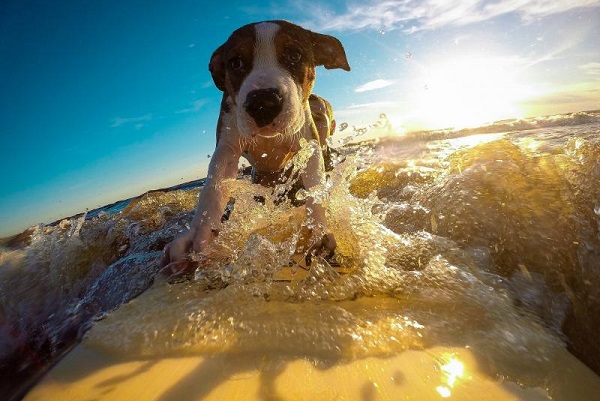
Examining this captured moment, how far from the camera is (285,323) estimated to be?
1.37 metres

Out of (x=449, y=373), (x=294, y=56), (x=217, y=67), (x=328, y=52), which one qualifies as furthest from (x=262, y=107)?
(x=449, y=373)

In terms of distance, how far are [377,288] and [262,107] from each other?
57.6 inches

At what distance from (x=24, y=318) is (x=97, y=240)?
6.65 ft

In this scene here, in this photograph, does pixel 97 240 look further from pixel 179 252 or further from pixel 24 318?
pixel 179 252

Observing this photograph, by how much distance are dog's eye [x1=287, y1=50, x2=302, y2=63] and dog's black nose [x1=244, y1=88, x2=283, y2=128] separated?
0.62m

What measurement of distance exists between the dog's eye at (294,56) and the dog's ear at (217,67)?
63 centimetres

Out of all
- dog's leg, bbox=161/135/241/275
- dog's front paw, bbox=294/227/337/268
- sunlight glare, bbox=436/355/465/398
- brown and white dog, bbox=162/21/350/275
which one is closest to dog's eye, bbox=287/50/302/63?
brown and white dog, bbox=162/21/350/275

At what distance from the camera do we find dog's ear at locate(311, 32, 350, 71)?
10.6 feet

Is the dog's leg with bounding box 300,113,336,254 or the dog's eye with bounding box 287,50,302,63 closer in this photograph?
the dog's leg with bounding box 300,113,336,254

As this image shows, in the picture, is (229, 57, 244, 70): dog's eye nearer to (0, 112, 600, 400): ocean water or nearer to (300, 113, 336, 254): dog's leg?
(300, 113, 336, 254): dog's leg

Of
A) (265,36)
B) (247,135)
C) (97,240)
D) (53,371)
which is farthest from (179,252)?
(97,240)

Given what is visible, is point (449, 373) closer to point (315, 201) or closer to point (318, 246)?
point (318, 246)

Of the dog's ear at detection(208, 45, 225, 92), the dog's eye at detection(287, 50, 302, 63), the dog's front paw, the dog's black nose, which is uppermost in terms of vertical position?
the dog's ear at detection(208, 45, 225, 92)

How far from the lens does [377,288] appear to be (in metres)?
1.75
